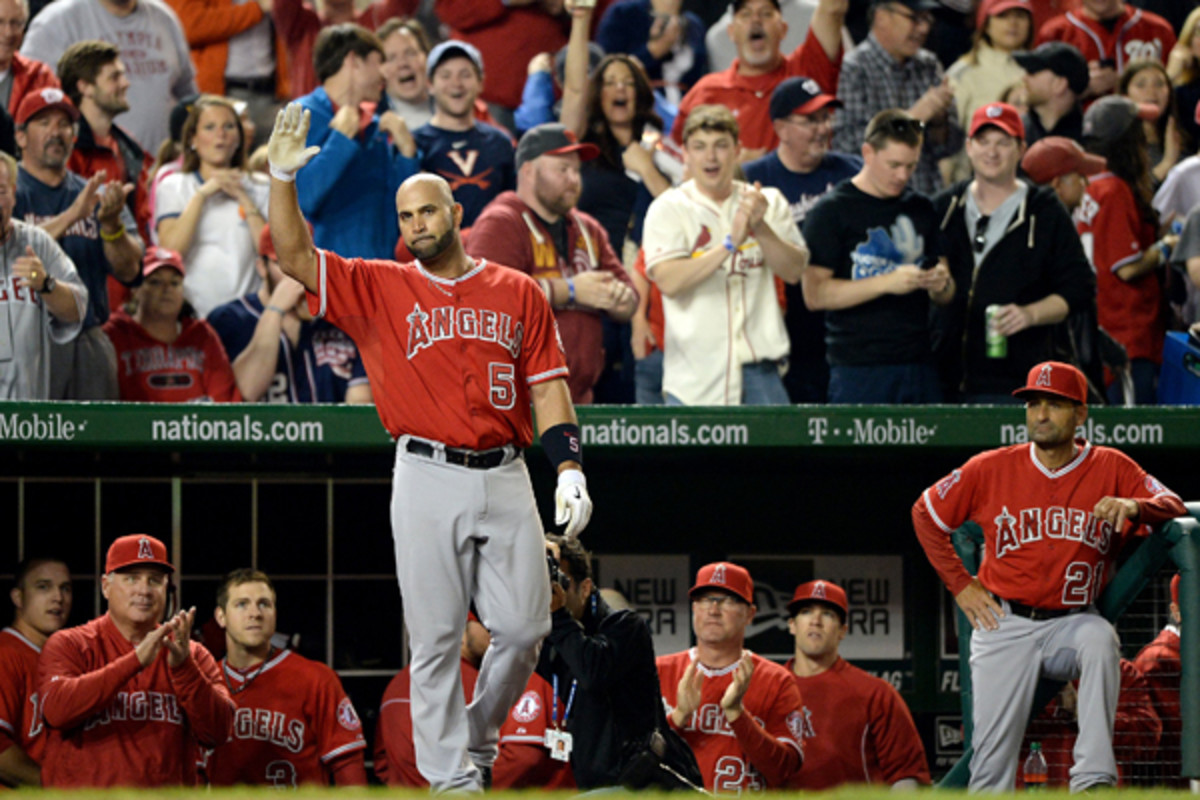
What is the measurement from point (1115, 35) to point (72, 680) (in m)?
7.38

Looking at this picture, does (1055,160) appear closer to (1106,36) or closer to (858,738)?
(1106,36)

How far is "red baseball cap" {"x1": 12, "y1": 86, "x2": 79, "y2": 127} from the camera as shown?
743 cm

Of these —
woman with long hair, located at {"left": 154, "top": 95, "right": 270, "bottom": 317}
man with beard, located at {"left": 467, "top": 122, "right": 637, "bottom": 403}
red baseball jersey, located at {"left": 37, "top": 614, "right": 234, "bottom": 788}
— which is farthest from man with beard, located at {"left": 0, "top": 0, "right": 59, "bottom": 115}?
red baseball jersey, located at {"left": 37, "top": 614, "right": 234, "bottom": 788}

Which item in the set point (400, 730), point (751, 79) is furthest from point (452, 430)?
point (751, 79)

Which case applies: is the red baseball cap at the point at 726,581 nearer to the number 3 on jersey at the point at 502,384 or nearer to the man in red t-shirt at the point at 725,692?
the man in red t-shirt at the point at 725,692

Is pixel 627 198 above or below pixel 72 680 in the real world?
above

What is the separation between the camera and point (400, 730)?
274 inches

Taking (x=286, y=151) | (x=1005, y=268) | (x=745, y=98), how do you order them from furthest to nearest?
1. (x=745, y=98)
2. (x=1005, y=268)
3. (x=286, y=151)

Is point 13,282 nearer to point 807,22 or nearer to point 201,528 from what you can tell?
point 201,528

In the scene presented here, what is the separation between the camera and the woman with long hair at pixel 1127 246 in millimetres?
8539

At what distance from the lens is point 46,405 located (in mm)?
6793

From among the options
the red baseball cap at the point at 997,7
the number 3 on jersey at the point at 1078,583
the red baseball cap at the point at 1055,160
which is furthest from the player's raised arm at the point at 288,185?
the red baseball cap at the point at 997,7

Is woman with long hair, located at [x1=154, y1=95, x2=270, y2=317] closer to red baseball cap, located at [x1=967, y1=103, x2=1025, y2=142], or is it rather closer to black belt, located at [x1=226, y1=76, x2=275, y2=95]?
black belt, located at [x1=226, y1=76, x2=275, y2=95]

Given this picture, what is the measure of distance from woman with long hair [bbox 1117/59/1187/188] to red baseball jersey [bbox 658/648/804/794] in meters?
4.23
